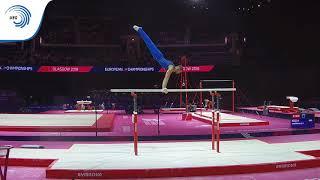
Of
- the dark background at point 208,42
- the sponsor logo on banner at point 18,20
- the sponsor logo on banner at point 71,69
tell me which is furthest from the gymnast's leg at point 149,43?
the dark background at point 208,42

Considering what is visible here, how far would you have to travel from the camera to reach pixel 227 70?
20.3m

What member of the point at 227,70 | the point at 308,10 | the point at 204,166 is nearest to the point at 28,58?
the point at 227,70

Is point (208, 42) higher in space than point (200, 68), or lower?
higher

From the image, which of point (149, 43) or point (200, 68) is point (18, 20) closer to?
point (149, 43)

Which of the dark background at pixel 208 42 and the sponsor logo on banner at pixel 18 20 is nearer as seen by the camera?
the sponsor logo on banner at pixel 18 20

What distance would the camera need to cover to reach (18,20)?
25.3 feet

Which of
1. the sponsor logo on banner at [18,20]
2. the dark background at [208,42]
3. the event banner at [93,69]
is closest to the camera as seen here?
the sponsor logo on banner at [18,20]

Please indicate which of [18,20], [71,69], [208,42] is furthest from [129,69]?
[18,20]

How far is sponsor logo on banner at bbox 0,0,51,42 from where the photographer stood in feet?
25.0

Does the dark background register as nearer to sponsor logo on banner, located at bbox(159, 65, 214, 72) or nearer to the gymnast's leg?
sponsor logo on banner, located at bbox(159, 65, 214, 72)

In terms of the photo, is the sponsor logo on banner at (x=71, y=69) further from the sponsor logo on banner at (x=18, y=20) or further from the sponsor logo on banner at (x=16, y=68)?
the sponsor logo on banner at (x=18, y=20)

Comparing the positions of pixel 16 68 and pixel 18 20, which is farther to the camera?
pixel 16 68

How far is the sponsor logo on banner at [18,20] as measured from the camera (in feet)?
25.0

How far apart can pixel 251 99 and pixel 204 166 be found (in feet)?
52.5
